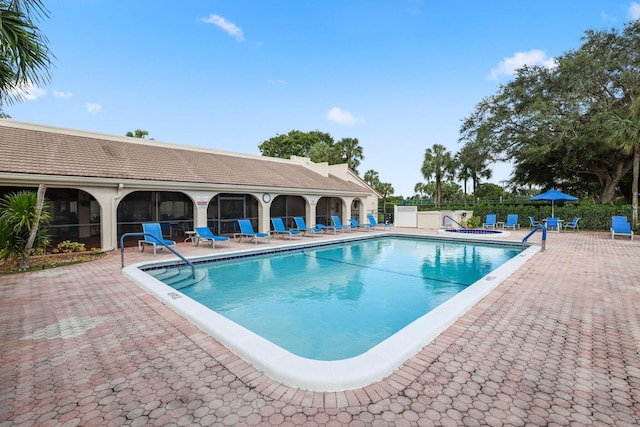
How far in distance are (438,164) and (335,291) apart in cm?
4013

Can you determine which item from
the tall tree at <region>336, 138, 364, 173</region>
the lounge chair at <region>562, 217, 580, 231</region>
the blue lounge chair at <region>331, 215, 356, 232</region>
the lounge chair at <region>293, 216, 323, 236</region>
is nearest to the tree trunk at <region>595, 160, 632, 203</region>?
the lounge chair at <region>562, 217, 580, 231</region>

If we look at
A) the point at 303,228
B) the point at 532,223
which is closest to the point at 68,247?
the point at 303,228

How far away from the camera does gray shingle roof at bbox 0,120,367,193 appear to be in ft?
36.4

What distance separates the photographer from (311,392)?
2.88 metres

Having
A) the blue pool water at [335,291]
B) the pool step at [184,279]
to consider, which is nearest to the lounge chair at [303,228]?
the blue pool water at [335,291]

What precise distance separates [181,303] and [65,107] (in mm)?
20373

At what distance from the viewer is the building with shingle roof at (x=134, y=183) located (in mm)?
11258

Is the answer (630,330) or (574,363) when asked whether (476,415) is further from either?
(630,330)

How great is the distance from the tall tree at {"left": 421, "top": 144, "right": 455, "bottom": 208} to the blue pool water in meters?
32.0

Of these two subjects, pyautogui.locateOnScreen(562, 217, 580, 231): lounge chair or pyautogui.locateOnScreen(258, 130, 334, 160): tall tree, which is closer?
pyautogui.locateOnScreen(562, 217, 580, 231): lounge chair

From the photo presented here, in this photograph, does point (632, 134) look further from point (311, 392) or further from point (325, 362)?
point (311, 392)

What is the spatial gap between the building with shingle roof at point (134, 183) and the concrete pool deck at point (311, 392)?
699cm

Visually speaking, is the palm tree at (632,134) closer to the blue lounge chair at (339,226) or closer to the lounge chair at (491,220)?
the lounge chair at (491,220)

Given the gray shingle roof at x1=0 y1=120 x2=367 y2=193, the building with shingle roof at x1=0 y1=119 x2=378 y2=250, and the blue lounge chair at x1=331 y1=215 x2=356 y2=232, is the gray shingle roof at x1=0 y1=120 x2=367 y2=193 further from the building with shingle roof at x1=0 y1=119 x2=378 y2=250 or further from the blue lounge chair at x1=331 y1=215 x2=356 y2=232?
the blue lounge chair at x1=331 y1=215 x2=356 y2=232
